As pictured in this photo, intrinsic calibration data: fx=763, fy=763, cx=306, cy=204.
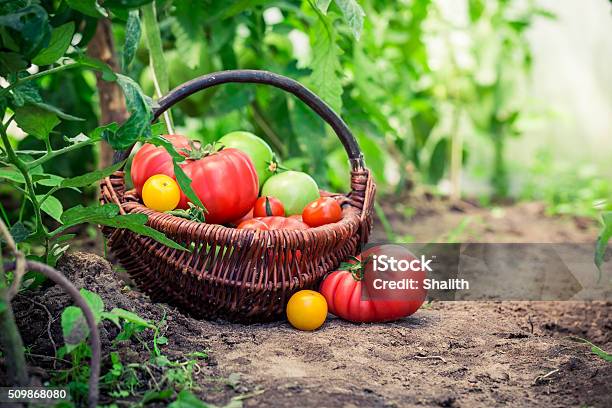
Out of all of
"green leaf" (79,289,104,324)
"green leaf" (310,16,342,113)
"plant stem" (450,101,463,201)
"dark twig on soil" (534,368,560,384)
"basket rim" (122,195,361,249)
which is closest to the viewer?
"green leaf" (79,289,104,324)

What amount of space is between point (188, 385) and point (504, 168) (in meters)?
3.21

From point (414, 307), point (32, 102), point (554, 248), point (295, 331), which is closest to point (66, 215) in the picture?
point (32, 102)

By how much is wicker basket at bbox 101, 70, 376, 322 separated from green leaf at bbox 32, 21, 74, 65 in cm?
35

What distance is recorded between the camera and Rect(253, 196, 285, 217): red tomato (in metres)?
1.97

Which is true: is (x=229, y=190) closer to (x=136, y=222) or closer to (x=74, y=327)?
(x=136, y=222)

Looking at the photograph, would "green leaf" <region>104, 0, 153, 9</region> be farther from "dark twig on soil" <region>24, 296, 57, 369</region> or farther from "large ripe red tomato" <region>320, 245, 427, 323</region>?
"large ripe red tomato" <region>320, 245, 427, 323</region>

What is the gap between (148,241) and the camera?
181 centimetres

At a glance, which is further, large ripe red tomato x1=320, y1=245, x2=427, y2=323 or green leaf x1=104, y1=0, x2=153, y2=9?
large ripe red tomato x1=320, y1=245, x2=427, y2=323

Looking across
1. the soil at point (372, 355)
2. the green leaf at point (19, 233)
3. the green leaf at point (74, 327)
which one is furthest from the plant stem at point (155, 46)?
the green leaf at point (74, 327)

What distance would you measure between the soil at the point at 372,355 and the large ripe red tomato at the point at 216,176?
0.85 feet

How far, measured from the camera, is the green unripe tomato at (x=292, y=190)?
6.72ft

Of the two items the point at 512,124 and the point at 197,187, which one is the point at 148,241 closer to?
the point at 197,187

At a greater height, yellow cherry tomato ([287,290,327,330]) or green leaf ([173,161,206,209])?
green leaf ([173,161,206,209])

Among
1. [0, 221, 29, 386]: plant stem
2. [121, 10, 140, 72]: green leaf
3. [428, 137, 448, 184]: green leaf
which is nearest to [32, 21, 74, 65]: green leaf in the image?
[121, 10, 140, 72]: green leaf
